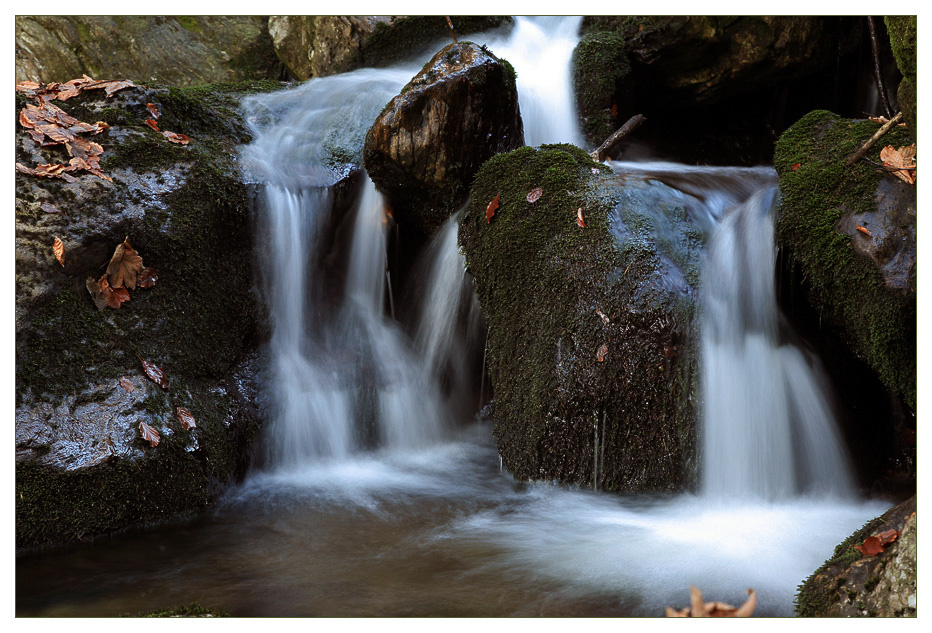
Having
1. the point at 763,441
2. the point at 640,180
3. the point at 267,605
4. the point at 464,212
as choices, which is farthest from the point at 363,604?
the point at 640,180

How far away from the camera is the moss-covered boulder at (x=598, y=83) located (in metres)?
6.00

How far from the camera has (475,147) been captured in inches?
164

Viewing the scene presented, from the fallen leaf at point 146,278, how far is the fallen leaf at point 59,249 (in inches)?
14.2

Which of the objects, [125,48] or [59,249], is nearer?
[59,249]

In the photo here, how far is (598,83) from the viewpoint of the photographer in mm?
6039

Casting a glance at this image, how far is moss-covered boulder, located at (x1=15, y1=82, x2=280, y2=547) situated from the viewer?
2898mm

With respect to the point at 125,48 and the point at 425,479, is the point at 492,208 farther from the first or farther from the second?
the point at 125,48

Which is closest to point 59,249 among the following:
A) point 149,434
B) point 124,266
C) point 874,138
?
point 124,266

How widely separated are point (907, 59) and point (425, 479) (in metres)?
3.00

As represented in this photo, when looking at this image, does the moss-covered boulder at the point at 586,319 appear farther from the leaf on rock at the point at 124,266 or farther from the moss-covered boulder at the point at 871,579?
the leaf on rock at the point at 124,266

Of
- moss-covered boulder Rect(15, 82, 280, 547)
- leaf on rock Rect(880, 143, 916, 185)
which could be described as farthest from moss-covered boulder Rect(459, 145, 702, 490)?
moss-covered boulder Rect(15, 82, 280, 547)

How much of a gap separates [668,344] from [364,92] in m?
3.35

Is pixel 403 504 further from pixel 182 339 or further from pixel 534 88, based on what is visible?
pixel 534 88

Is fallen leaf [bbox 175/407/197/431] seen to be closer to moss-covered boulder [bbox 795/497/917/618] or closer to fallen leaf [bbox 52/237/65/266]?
fallen leaf [bbox 52/237/65/266]
